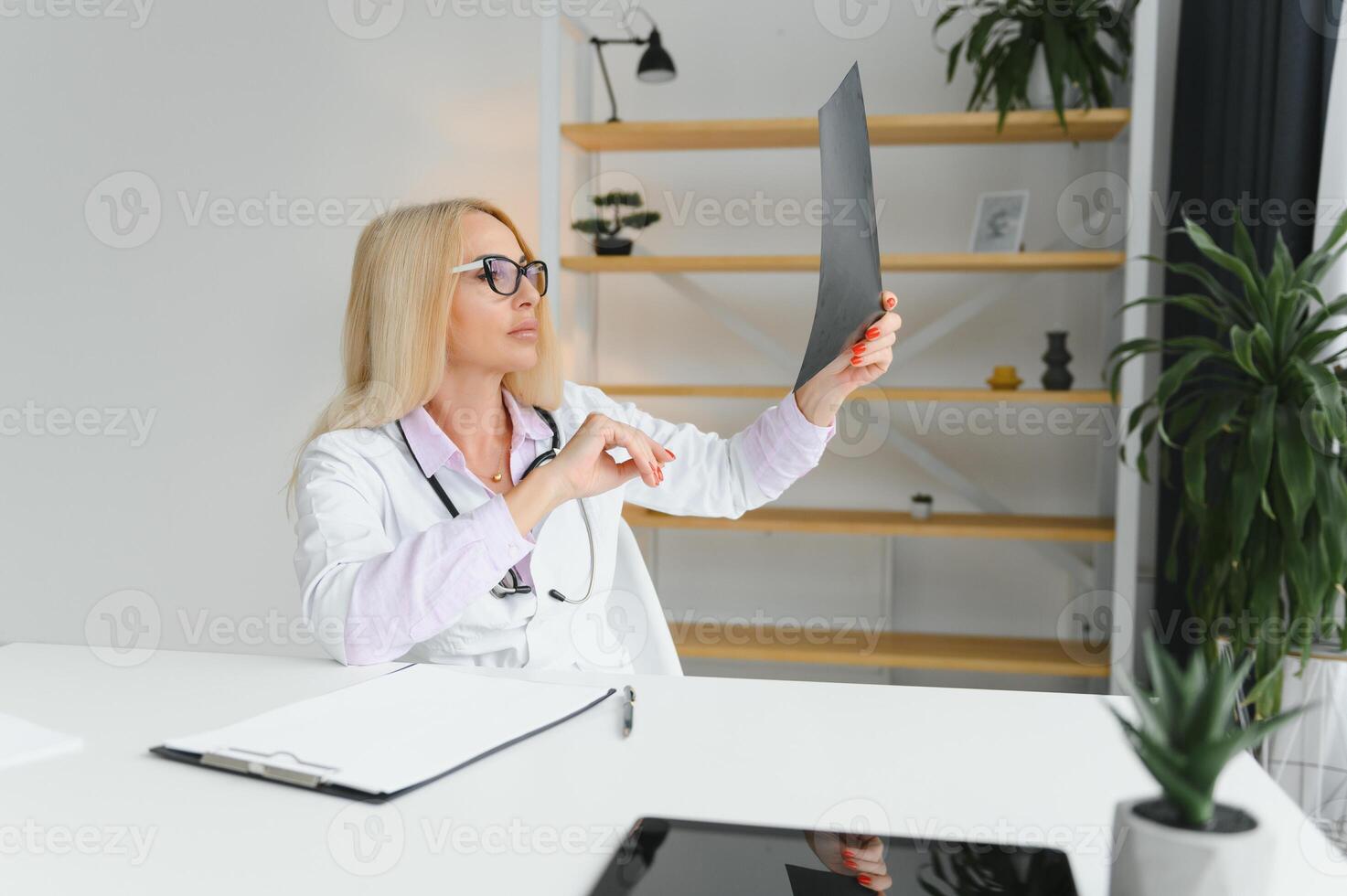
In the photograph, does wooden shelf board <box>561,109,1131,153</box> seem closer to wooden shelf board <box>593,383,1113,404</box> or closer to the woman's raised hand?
wooden shelf board <box>593,383,1113,404</box>

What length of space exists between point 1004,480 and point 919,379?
402 millimetres

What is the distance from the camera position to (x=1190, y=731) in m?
0.43

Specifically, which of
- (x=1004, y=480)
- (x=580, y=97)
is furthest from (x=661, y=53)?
(x=1004, y=480)

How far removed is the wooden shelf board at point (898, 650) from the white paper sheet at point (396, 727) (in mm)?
1734

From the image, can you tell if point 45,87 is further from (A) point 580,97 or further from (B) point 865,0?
(B) point 865,0

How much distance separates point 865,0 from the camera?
3.01 metres

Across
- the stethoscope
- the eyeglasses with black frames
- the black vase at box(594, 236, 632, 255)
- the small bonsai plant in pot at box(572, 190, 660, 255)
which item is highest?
the small bonsai plant in pot at box(572, 190, 660, 255)

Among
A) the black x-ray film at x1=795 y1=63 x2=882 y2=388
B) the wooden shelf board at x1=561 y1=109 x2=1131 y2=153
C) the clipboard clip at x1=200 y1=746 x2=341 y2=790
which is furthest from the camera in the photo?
the wooden shelf board at x1=561 y1=109 x2=1131 y2=153

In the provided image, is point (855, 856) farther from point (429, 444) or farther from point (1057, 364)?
point (1057, 364)

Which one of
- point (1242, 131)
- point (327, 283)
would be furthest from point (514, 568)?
point (327, 283)

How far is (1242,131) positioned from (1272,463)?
3.09 feet

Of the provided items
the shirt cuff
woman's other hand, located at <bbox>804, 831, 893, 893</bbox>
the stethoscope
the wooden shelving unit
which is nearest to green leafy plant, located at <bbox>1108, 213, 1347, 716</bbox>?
the wooden shelving unit

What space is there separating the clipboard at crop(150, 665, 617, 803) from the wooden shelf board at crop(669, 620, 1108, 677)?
1.73m

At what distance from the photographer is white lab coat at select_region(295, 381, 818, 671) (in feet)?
4.17
